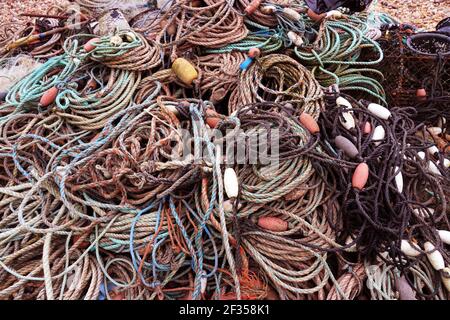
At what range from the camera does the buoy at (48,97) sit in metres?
2.20

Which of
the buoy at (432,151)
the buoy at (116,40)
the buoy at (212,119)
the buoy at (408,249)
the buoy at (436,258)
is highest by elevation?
the buoy at (116,40)

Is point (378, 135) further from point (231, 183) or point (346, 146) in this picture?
point (231, 183)

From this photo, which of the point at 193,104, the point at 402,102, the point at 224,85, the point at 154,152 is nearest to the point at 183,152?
the point at 154,152

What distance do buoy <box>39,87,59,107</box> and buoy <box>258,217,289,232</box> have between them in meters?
1.46

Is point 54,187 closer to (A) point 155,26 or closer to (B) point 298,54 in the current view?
(A) point 155,26

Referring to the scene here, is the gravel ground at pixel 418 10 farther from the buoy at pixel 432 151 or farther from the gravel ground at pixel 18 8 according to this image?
the gravel ground at pixel 18 8

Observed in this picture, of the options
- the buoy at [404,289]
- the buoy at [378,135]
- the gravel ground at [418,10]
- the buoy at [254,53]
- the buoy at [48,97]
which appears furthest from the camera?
the gravel ground at [418,10]

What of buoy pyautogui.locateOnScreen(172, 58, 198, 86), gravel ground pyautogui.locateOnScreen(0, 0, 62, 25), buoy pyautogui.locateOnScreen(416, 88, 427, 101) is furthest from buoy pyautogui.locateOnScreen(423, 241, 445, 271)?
gravel ground pyautogui.locateOnScreen(0, 0, 62, 25)

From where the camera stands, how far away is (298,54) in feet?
8.18

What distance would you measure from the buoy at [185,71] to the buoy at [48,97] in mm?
753

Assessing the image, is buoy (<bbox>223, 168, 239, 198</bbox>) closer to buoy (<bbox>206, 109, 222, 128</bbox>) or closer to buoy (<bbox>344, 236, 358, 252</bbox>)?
buoy (<bbox>206, 109, 222, 128</bbox>)

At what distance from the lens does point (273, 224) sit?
179cm

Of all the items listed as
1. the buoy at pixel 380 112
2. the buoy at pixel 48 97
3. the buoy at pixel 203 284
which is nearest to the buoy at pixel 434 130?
the buoy at pixel 380 112

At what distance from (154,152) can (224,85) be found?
74 centimetres
